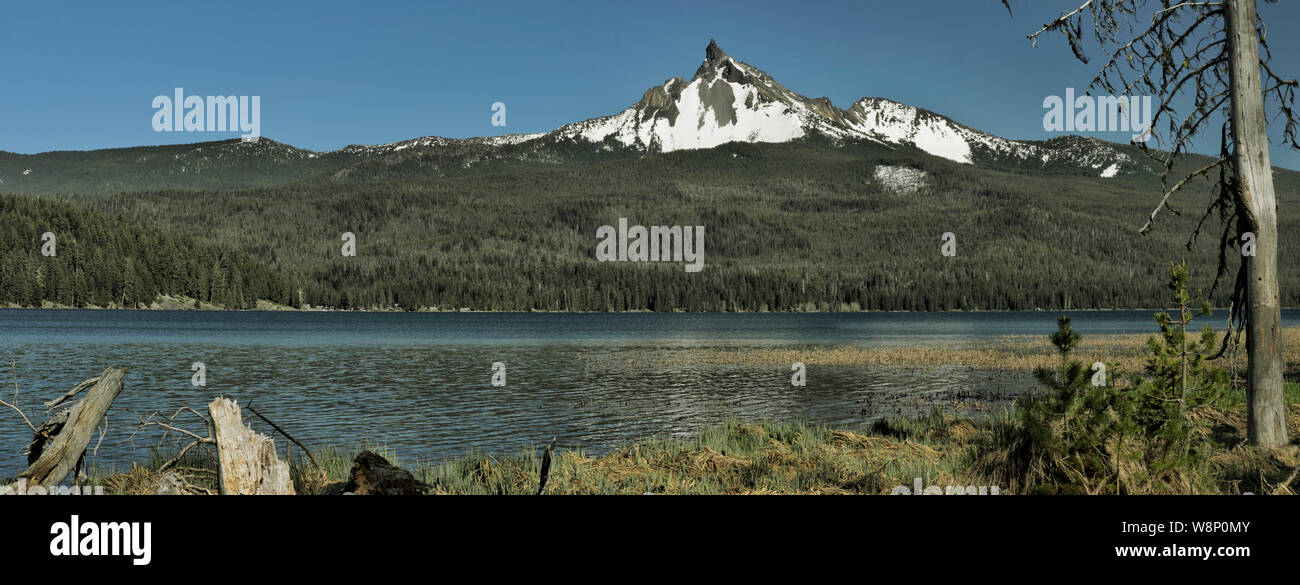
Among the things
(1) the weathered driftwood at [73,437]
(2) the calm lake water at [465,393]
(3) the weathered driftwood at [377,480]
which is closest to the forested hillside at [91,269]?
(2) the calm lake water at [465,393]

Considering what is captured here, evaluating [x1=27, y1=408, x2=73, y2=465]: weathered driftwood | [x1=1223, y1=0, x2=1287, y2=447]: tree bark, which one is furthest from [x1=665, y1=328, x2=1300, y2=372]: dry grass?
[x1=27, y1=408, x2=73, y2=465]: weathered driftwood

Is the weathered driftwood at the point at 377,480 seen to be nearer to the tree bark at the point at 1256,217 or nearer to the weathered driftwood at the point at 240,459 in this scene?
the weathered driftwood at the point at 240,459

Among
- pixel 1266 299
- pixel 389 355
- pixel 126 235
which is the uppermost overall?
pixel 126 235

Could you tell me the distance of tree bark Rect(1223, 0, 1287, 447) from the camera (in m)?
13.7

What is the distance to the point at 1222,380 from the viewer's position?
16422 mm

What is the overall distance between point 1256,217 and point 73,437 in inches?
664

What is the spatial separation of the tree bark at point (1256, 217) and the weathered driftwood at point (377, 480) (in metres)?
13.2

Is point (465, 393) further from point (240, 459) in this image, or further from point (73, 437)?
point (240, 459)

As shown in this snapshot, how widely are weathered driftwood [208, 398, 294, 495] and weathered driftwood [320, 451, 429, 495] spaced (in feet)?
2.34

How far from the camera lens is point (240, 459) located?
28.8 feet

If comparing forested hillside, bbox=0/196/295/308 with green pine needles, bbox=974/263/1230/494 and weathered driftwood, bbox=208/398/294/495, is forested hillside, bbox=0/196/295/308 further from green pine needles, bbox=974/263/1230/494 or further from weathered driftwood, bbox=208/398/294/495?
green pine needles, bbox=974/263/1230/494
